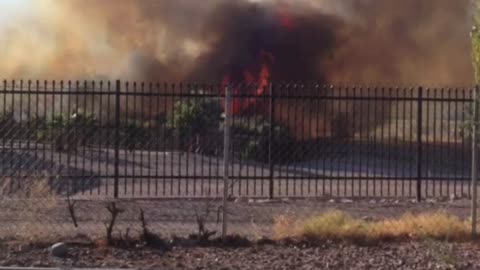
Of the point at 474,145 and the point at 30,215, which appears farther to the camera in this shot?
the point at 30,215

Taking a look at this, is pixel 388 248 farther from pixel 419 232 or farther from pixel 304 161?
pixel 304 161

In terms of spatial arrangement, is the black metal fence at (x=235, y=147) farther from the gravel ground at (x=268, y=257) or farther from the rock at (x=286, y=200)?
the gravel ground at (x=268, y=257)

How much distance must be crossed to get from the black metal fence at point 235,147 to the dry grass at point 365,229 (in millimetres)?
4728

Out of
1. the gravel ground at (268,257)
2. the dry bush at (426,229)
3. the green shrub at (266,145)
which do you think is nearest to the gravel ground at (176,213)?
the gravel ground at (268,257)

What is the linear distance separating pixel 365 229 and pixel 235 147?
43.4 ft

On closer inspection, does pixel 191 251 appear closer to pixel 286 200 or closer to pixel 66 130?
pixel 286 200

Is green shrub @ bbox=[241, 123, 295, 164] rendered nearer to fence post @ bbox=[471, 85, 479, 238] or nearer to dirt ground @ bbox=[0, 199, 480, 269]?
dirt ground @ bbox=[0, 199, 480, 269]

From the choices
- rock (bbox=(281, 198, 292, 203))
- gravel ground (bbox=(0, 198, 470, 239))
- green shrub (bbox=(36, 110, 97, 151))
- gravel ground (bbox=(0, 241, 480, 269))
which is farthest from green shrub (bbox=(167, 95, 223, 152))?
gravel ground (bbox=(0, 241, 480, 269))

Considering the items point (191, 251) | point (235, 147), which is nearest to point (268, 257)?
point (191, 251)

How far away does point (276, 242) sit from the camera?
1136 cm

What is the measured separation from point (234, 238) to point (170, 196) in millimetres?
5611

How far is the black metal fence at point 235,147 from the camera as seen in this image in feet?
57.2

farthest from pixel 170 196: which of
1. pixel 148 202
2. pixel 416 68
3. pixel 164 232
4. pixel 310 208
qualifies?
pixel 416 68

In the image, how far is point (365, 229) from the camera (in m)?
11.6
